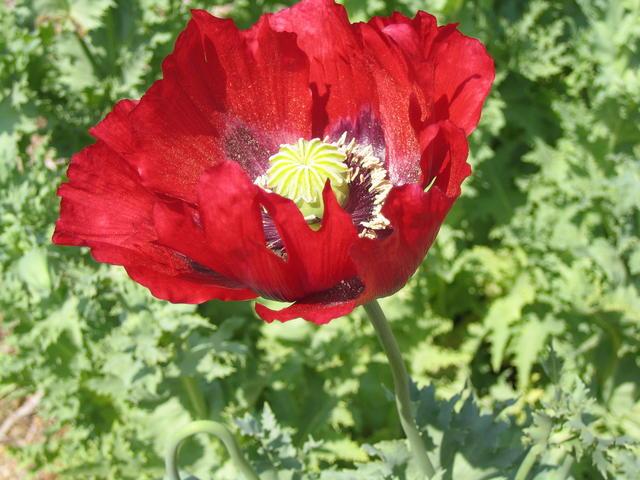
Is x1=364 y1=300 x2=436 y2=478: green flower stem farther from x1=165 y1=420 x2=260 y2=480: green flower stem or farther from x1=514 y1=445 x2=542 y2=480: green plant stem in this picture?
x1=165 y1=420 x2=260 y2=480: green flower stem

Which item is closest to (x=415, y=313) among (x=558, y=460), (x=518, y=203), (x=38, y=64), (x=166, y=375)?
(x=518, y=203)

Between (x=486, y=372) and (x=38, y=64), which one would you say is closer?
(x=38, y=64)

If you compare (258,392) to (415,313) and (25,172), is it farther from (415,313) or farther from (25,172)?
(25,172)

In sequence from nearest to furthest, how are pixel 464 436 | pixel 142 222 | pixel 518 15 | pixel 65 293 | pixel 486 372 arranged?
pixel 142 222 → pixel 464 436 → pixel 65 293 → pixel 486 372 → pixel 518 15

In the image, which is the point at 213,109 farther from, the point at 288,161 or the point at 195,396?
the point at 195,396

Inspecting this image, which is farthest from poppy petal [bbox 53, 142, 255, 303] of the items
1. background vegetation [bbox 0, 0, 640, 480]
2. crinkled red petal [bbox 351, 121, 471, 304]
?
background vegetation [bbox 0, 0, 640, 480]

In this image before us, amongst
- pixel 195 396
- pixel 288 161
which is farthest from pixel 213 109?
pixel 195 396
